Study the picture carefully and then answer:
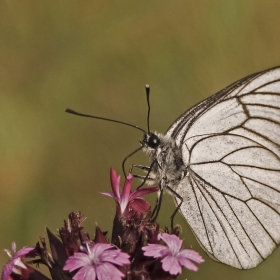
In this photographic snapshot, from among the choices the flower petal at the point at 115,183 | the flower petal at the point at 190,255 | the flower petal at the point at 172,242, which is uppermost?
the flower petal at the point at 115,183

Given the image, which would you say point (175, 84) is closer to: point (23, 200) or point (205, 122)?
point (23, 200)

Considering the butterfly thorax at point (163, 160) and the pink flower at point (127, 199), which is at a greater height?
the butterfly thorax at point (163, 160)

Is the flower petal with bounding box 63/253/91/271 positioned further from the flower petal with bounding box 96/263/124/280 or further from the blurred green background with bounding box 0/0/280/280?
the blurred green background with bounding box 0/0/280/280

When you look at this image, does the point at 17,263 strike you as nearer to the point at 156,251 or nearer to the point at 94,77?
the point at 156,251

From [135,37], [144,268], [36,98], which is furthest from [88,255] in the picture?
[135,37]

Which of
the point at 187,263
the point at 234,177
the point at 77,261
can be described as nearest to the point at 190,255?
the point at 187,263

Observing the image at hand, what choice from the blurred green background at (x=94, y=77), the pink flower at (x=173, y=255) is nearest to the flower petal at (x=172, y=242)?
the pink flower at (x=173, y=255)

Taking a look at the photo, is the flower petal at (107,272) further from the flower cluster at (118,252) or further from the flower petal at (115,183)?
the flower petal at (115,183)
